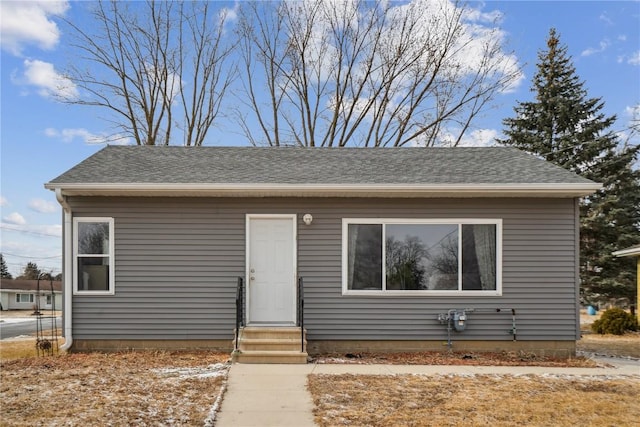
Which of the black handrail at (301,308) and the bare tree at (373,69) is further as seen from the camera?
the bare tree at (373,69)

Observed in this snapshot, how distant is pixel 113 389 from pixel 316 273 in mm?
3834

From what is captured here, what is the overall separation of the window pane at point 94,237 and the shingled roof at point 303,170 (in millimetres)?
615

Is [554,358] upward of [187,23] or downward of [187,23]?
downward

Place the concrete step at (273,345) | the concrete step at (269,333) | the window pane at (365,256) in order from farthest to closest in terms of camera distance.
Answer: the window pane at (365,256)
the concrete step at (269,333)
the concrete step at (273,345)

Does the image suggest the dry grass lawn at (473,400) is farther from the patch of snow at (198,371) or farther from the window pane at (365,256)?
the window pane at (365,256)

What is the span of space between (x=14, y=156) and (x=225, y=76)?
11278mm

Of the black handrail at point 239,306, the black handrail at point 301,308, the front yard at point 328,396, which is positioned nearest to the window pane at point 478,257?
the front yard at point 328,396

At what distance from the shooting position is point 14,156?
42.0ft

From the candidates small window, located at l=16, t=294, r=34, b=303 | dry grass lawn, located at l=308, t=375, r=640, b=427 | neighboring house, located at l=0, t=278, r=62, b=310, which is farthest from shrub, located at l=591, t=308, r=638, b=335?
small window, located at l=16, t=294, r=34, b=303

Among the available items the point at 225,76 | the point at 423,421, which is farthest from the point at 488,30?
the point at 423,421

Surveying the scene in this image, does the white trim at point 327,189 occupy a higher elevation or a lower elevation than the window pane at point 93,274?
higher

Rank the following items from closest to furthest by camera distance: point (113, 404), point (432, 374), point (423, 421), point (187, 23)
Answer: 1. point (423, 421)
2. point (113, 404)
3. point (432, 374)
4. point (187, 23)

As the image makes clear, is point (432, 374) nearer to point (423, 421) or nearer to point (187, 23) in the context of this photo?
point (423, 421)

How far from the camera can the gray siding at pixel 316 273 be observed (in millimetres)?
8844
